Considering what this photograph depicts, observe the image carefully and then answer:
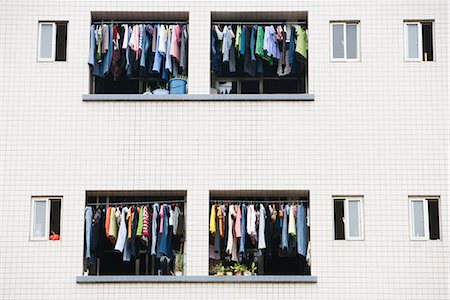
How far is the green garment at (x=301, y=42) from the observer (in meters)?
20.6

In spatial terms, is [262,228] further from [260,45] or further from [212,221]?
[260,45]

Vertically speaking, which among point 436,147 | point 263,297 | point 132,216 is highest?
point 436,147

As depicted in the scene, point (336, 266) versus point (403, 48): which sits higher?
point (403, 48)

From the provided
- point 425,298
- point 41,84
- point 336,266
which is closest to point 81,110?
point 41,84

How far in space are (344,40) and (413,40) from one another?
136 centimetres

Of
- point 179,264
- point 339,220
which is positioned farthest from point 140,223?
point 339,220

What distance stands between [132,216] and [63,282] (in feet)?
5.95

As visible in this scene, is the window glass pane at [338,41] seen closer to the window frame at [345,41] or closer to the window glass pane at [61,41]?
the window frame at [345,41]

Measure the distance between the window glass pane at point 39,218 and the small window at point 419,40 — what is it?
770cm

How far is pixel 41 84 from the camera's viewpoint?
2030cm

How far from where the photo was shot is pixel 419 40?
20.5m

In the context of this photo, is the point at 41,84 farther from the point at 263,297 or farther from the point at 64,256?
the point at 263,297

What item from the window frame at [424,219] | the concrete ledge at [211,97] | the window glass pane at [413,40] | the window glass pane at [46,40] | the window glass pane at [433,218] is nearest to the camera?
the window frame at [424,219]

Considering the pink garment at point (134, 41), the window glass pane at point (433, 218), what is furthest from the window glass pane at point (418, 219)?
the pink garment at point (134, 41)
